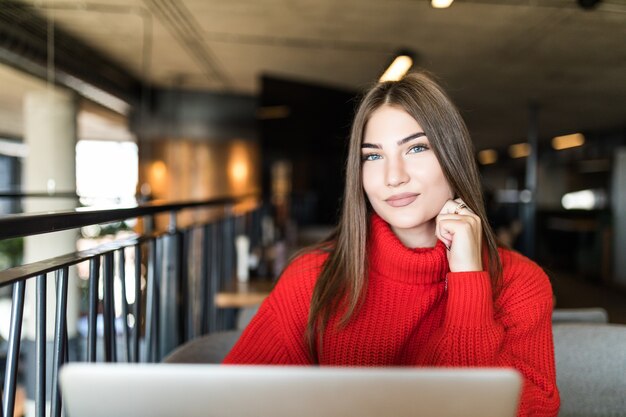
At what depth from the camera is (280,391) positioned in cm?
49

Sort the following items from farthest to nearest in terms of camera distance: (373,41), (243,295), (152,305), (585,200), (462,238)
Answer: (585,200), (373,41), (243,295), (152,305), (462,238)

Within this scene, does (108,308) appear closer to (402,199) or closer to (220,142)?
(402,199)

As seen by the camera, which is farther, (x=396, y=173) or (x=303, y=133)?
(x=303, y=133)

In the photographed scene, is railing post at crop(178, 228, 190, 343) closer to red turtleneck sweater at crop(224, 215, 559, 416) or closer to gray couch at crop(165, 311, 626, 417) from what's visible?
gray couch at crop(165, 311, 626, 417)

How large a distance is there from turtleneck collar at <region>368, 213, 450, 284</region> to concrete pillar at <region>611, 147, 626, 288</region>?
6.01 m

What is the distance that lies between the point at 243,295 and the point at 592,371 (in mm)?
1465

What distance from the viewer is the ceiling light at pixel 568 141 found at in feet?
30.2

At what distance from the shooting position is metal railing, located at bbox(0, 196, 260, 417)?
0.87m

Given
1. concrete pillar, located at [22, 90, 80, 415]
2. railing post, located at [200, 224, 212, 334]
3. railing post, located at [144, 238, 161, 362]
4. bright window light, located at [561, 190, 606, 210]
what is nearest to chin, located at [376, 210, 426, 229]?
railing post, located at [144, 238, 161, 362]

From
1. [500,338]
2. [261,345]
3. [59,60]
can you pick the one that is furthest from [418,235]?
[59,60]

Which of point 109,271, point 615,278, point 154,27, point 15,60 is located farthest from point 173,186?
point 109,271

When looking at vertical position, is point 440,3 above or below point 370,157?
above

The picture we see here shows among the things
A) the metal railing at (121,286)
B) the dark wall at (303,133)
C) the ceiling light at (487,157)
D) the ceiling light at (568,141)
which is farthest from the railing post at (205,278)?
the ceiling light at (487,157)

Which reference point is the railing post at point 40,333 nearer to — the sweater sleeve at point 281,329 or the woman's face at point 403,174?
the sweater sleeve at point 281,329
